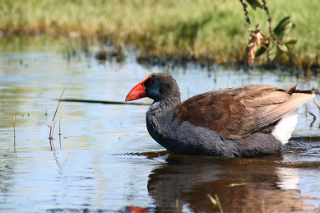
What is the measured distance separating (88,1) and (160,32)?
8914 millimetres

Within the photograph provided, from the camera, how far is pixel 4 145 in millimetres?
6574

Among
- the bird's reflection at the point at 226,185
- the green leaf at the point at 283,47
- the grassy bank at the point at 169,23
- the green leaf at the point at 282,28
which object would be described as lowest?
the bird's reflection at the point at 226,185

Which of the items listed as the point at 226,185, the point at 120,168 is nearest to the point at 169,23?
the point at 120,168

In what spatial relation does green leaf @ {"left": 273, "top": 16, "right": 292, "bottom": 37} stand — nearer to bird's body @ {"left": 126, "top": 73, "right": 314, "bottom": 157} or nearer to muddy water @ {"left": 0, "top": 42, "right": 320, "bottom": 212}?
bird's body @ {"left": 126, "top": 73, "right": 314, "bottom": 157}

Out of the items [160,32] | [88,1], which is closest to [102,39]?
[160,32]

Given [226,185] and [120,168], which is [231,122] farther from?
[120,168]

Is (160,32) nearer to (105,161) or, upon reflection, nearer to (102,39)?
(102,39)

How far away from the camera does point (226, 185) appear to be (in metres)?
5.01

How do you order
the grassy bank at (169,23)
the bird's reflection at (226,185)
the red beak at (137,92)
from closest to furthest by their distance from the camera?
the bird's reflection at (226,185)
the red beak at (137,92)
the grassy bank at (169,23)

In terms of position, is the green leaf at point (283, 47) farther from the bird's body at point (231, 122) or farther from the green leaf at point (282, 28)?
the bird's body at point (231, 122)

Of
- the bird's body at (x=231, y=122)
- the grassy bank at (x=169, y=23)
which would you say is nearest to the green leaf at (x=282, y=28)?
the bird's body at (x=231, y=122)

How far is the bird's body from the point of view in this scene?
619 centimetres

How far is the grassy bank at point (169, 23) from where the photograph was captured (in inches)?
551

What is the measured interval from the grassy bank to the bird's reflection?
23.5ft
